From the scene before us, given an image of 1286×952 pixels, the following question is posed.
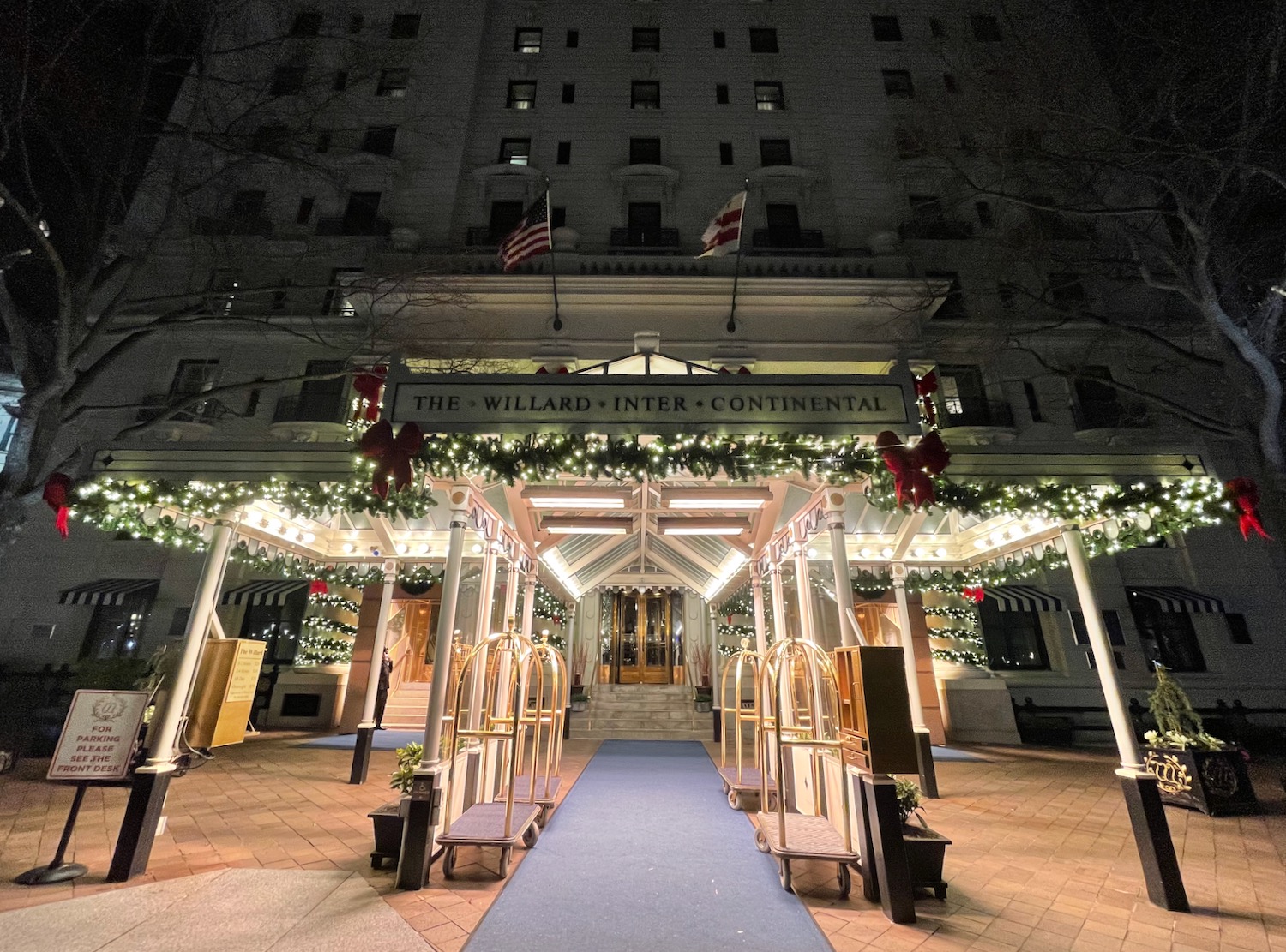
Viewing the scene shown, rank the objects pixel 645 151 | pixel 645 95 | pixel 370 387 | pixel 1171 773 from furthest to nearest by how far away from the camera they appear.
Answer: pixel 645 95 → pixel 645 151 → pixel 1171 773 → pixel 370 387

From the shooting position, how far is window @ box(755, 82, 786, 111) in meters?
17.1

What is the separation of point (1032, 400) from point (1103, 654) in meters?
12.5

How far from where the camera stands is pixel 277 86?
52.7 feet

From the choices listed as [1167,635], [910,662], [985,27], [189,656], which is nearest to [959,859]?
[910,662]

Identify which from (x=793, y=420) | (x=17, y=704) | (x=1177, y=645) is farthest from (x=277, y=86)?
(x=1177, y=645)

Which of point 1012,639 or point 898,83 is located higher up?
point 898,83

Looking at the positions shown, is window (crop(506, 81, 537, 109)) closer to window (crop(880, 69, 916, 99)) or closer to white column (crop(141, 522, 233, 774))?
window (crop(880, 69, 916, 99))

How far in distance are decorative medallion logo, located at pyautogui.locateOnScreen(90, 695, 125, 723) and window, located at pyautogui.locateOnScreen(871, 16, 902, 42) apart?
24935 millimetres

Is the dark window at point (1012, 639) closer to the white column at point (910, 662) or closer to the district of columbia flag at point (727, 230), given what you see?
the white column at point (910, 662)

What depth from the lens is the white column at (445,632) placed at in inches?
185

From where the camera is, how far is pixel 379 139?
1706 cm

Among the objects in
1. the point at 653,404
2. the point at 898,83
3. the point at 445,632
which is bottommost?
the point at 445,632

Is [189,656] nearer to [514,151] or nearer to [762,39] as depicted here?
[514,151]

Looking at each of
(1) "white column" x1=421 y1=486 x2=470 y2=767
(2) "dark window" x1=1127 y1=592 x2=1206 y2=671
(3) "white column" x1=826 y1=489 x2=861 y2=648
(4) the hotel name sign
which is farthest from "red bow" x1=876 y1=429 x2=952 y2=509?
(2) "dark window" x1=1127 y1=592 x2=1206 y2=671
